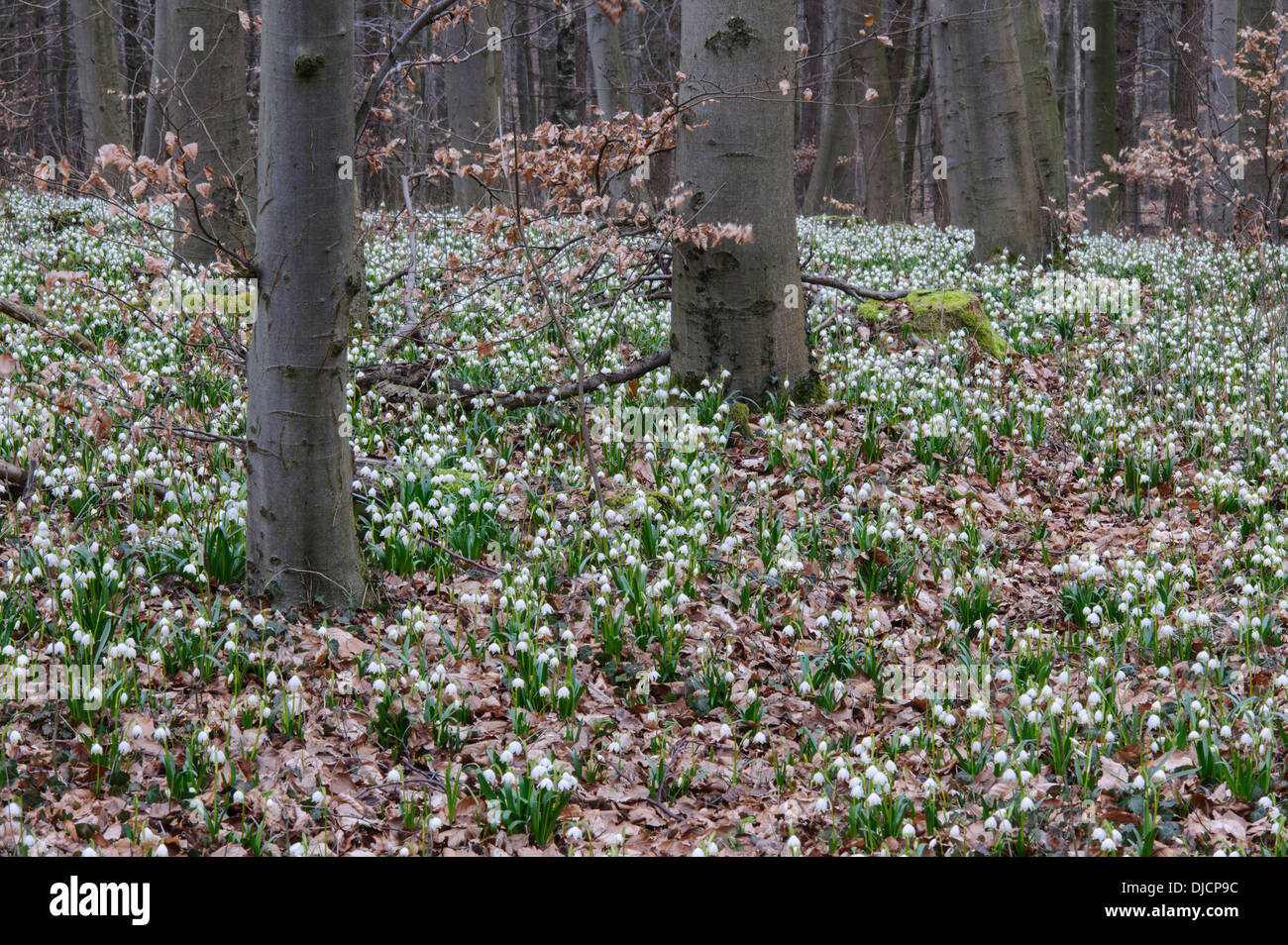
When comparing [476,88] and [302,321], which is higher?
[476,88]

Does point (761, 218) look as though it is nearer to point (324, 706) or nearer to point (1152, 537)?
point (1152, 537)

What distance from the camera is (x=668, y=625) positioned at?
4.39 m

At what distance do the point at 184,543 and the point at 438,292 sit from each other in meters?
5.35

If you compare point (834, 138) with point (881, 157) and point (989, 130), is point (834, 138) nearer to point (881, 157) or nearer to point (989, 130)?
point (881, 157)

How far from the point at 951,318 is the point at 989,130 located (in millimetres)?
3470

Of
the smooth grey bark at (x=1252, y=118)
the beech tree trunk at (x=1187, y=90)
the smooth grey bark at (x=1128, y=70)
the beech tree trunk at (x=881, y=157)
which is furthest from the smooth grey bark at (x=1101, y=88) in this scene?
the beech tree trunk at (x=881, y=157)

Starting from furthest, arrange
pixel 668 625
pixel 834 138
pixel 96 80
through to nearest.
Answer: pixel 834 138
pixel 96 80
pixel 668 625

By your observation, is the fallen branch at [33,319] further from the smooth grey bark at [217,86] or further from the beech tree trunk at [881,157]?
the beech tree trunk at [881,157]

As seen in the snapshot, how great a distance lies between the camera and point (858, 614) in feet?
15.8

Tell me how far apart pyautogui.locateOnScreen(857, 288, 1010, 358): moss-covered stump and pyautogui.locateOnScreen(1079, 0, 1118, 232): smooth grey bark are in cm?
781

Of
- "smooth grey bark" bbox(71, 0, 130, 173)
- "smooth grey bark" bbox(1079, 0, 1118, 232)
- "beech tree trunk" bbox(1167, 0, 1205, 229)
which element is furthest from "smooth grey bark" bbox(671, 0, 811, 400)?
"beech tree trunk" bbox(1167, 0, 1205, 229)

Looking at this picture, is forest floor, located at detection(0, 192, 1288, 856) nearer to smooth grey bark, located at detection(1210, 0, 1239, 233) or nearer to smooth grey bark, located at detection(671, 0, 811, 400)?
smooth grey bark, located at detection(671, 0, 811, 400)

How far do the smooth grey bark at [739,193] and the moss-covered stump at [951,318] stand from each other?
1.94m

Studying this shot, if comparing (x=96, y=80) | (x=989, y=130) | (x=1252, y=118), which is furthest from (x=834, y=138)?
(x=96, y=80)
